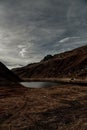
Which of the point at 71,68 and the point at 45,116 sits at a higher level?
the point at 71,68

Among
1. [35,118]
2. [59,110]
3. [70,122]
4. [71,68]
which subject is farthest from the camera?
[71,68]

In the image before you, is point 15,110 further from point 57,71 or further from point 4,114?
point 57,71

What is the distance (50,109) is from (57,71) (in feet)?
571

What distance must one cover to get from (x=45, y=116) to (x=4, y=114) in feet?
12.7

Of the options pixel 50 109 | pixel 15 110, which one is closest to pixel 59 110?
pixel 50 109

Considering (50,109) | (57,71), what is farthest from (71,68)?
(50,109)

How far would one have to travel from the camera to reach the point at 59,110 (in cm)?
2025

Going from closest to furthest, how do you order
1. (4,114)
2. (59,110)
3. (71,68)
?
(4,114)
(59,110)
(71,68)

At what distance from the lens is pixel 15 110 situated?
20.7 m

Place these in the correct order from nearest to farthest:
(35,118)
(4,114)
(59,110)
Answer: (35,118), (4,114), (59,110)

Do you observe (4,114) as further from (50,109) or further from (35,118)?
(50,109)

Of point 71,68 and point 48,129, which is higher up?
point 71,68

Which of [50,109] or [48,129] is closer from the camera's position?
[48,129]

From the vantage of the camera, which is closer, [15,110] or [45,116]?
[45,116]
